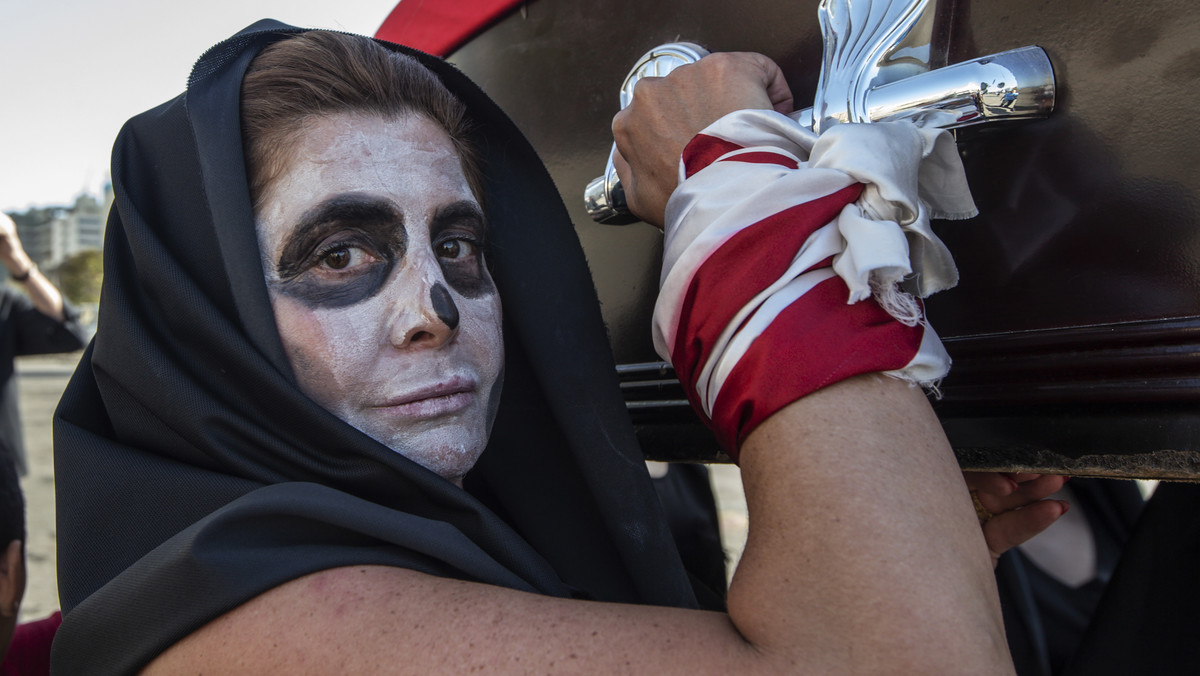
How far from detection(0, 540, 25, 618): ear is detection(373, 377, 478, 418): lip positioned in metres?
1.17

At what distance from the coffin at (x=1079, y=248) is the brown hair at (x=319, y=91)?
0.59 meters

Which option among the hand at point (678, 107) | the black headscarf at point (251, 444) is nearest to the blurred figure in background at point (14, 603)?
the black headscarf at point (251, 444)

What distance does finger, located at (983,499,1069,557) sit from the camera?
1211mm

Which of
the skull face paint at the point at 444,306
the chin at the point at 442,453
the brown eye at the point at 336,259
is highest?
the brown eye at the point at 336,259

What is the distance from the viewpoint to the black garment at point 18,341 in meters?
3.61

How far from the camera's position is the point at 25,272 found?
3.67 metres

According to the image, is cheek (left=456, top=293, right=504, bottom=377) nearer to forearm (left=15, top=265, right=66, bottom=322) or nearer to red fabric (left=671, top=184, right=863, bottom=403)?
red fabric (left=671, top=184, right=863, bottom=403)

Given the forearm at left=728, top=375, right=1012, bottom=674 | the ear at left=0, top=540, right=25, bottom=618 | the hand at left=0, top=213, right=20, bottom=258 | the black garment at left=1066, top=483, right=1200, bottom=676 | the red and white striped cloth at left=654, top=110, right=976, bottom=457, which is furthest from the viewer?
the hand at left=0, top=213, right=20, bottom=258

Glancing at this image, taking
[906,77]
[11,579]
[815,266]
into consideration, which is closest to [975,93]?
[906,77]

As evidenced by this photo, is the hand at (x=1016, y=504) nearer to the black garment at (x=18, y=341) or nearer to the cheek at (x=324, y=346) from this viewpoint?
the cheek at (x=324, y=346)

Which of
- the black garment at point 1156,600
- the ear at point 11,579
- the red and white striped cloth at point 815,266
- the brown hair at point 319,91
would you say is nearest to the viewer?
the red and white striped cloth at point 815,266

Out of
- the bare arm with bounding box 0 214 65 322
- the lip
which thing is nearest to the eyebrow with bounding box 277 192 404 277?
the lip

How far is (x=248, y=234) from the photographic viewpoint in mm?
1112

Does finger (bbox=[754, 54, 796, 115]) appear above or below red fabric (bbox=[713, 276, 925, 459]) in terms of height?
above
